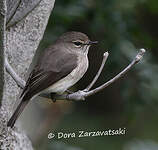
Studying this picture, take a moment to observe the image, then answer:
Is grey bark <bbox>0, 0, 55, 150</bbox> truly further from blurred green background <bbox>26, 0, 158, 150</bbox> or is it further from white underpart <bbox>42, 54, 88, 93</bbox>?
blurred green background <bbox>26, 0, 158, 150</bbox>

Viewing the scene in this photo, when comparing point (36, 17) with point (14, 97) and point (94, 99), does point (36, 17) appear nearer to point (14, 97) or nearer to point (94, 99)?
point (14, 97)

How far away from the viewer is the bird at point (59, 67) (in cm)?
398

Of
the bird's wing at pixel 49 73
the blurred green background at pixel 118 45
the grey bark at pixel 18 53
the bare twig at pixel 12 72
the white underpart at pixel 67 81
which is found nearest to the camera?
the bare twig at pixel 12 72

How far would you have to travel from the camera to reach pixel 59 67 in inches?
170

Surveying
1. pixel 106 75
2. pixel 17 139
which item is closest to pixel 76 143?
pixel 106 75

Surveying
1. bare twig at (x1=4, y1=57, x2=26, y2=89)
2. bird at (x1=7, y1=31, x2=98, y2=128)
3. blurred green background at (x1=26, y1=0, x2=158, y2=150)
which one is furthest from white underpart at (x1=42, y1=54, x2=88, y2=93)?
bare twig at (x1=4, y1=57, x2=26, y2=89)

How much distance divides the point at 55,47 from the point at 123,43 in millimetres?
739

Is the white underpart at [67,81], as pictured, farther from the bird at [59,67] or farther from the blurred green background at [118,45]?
the blurred green background at [118,45]

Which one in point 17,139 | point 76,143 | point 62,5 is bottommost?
point 76,143

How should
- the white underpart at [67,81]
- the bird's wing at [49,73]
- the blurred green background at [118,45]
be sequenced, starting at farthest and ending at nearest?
1. the blurred green background at [118,45]
2. the white underpart at [67,81]
3. the bird's wing at [49,73]

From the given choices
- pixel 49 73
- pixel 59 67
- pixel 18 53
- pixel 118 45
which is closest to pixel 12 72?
pixel 18 53

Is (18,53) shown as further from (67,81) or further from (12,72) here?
(67,81)

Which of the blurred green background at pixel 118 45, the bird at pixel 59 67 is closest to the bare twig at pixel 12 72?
the bird at pixel 59 67

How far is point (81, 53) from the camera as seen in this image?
4699 mm
